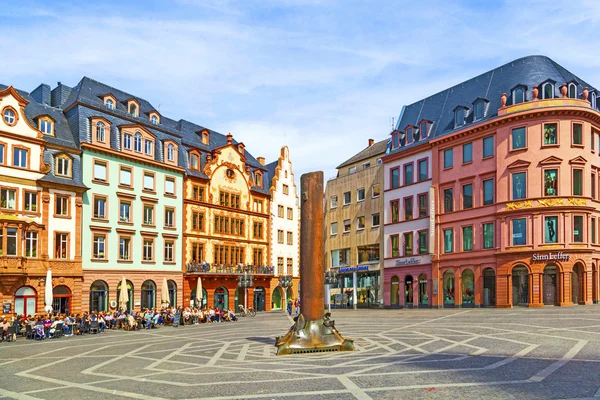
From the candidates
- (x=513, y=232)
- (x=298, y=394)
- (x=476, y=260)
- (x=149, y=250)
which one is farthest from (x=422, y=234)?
(x=298, y=394)

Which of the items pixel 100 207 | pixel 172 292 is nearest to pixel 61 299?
pixel 100 207

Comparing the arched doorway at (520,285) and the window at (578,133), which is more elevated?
the window at (578,133)

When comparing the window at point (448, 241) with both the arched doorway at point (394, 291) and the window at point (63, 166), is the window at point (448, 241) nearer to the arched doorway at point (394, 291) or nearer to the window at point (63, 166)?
the arched doorway at point (394, 291)

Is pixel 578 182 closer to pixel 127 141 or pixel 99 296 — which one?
pixel 127 141

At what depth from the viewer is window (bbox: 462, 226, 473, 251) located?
178 ft

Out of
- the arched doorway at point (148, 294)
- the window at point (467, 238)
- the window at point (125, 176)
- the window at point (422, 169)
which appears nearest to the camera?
the window at point (125, 176)

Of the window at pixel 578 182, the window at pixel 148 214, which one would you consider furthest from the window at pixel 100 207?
the window at pixel 578 182

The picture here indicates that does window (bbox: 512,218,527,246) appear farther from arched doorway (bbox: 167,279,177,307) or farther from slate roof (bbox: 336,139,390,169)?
arched doorway (bbox: 167,279,177,307)

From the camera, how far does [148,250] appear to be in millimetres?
53719

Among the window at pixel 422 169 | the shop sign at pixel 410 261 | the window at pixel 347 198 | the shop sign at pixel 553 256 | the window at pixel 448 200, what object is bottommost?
the shop sign at pixel 410 261

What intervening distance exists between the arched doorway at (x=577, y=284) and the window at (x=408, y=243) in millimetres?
15793

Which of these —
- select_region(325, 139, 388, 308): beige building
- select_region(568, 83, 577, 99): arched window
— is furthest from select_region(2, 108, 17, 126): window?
select_region(568, 83, 577, 99): arched window

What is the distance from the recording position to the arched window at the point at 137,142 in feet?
174

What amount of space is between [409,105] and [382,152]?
5.85 meters
